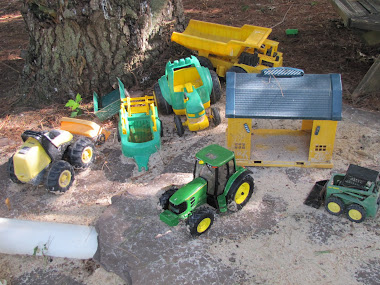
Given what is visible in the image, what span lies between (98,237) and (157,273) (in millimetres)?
710

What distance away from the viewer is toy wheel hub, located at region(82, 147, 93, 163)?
4320 mm

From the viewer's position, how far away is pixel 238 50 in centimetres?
554

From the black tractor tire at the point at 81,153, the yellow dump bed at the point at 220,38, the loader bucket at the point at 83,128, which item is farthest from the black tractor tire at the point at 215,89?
the black tractor tire at the point at 81,153

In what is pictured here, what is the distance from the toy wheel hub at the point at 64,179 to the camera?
13.0ft

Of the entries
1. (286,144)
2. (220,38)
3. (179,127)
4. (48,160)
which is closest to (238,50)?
(220,38)

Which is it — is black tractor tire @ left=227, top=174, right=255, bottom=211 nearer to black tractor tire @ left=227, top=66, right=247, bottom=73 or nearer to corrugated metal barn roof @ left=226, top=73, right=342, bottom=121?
corrugated metal barn roof @ left=226, top=73, right=342, bottom=121

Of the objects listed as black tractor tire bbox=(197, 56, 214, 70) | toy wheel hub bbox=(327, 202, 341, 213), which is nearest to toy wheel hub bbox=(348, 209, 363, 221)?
toy wheel hub bbox=(327, 202, 341, 213)

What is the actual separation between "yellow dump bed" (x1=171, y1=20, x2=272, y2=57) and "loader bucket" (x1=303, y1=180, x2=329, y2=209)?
2411 millimetres

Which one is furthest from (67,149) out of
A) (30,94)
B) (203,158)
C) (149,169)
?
(30,94)

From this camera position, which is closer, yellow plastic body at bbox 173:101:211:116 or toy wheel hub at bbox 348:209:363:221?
toy wheel hub at bbox 348:209:363:221

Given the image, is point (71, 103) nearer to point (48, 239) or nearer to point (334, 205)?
point (48, 239)

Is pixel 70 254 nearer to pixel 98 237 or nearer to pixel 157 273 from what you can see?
pixel 98 237

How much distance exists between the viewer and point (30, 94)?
19.8 ft

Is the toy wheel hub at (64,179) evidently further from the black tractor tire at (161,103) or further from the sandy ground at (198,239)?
the black tractor tire at (161,103)
